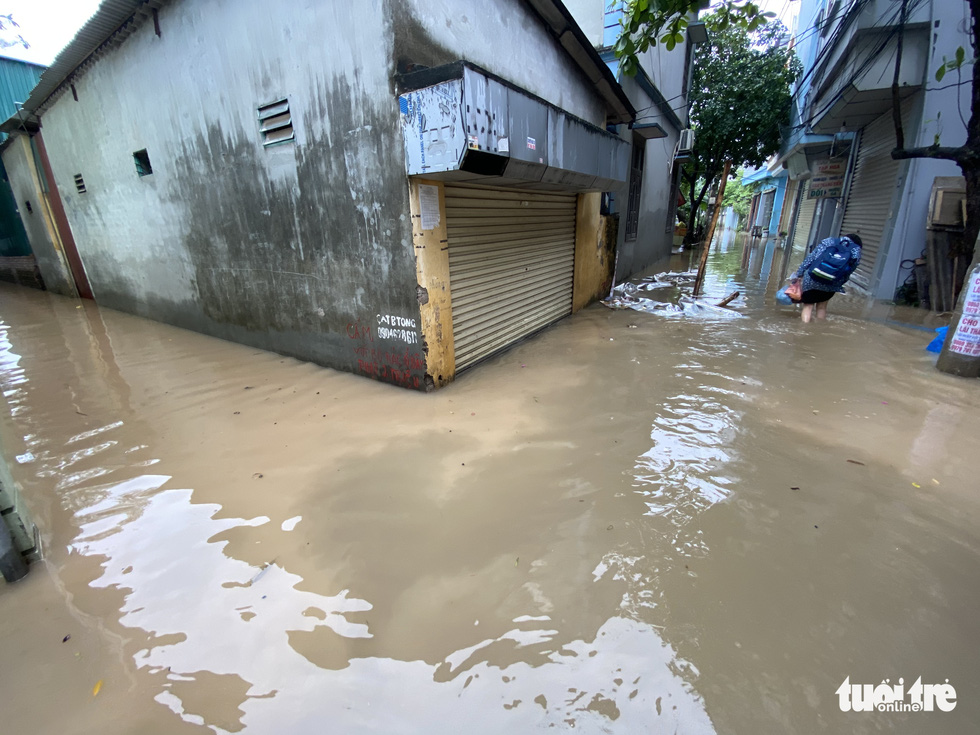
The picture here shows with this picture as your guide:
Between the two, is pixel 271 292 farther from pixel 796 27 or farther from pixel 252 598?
pixel 796 27

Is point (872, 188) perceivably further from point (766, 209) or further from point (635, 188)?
point (766, 209)

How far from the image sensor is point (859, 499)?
282 centimetres

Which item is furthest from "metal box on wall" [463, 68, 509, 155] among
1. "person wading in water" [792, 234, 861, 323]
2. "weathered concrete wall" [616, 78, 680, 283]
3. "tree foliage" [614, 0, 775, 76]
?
"weathered concrete wall" [616, 78, 680, 283]

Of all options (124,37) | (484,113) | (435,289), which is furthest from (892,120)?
(124,37)

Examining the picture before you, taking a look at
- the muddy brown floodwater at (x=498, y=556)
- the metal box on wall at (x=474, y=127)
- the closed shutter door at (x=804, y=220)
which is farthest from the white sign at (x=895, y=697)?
the closed shutter door at (x=804, y=220)

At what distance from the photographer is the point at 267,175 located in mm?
5020

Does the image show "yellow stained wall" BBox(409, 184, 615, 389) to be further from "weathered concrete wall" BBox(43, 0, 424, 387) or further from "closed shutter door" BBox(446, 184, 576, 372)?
"closed shutter door" BBox(446, 184, 576, 372)

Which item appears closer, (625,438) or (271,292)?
(625,438)

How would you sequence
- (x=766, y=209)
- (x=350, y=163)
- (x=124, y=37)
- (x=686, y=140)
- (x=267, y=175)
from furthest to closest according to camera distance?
1. (x=766, y=209)
2. (x=686, y=140)
3. (x=124, y=37)
4. (x=267, y=175)
5. (x=350, y=163)

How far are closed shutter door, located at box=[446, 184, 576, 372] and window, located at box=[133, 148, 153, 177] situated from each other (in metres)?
5.44

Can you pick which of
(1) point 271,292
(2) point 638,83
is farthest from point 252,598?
(2) point 638,83

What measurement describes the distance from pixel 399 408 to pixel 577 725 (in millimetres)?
2995

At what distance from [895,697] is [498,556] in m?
1.72

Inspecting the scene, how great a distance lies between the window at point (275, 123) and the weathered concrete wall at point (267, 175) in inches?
3.3
